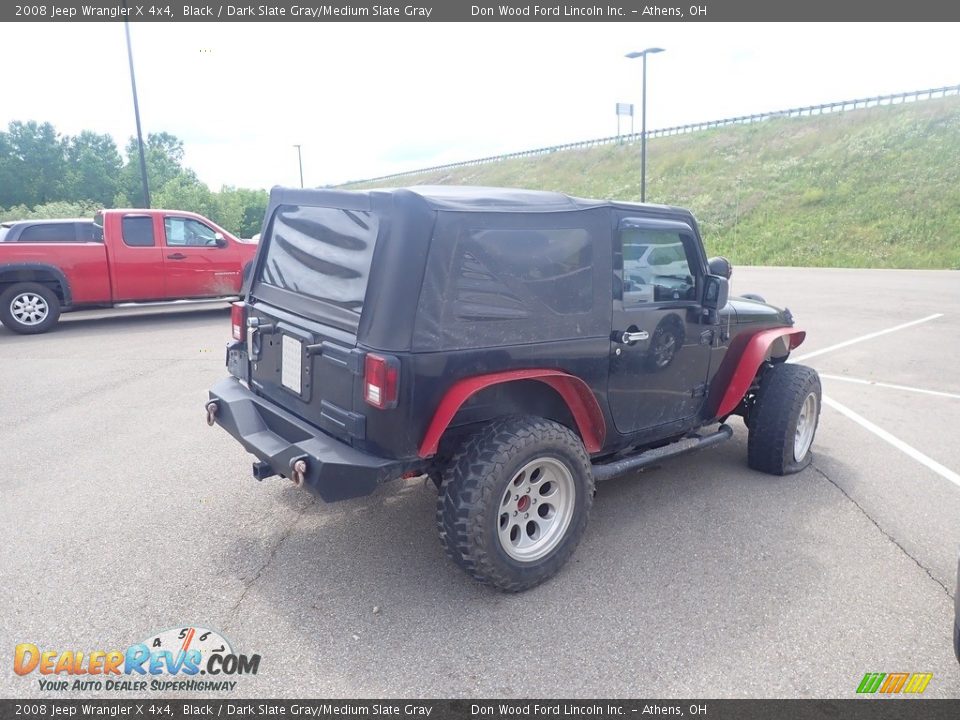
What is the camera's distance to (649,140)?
5591 centimetres

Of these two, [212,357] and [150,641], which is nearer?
[150,641]

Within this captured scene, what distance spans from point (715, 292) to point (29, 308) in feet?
33.7

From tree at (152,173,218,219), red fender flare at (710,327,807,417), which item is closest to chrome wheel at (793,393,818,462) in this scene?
red fender flare at (710,327,807,417)

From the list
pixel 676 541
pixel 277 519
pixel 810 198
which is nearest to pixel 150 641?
pixel 277 519

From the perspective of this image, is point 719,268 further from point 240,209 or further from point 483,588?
point 240,209

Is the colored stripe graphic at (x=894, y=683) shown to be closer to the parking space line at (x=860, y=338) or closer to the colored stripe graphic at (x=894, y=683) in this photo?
the colored stripe graphic at (x=894, y=683)

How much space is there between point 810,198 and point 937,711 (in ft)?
112

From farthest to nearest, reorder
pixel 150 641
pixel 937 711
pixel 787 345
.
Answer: pixel 787 345 → pixel 150 641 → pixel 937 711

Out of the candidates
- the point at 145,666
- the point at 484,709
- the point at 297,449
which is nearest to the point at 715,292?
the point at 297,449

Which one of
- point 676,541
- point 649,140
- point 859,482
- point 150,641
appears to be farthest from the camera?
point 649,140

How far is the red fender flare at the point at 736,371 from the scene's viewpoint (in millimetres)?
4711

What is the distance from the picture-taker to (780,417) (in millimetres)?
4723

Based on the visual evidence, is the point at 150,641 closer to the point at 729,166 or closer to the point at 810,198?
the point at 810,198

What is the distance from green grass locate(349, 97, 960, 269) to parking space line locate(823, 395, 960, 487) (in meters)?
20.7
